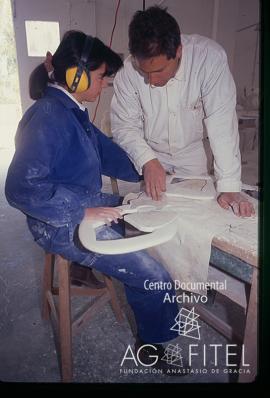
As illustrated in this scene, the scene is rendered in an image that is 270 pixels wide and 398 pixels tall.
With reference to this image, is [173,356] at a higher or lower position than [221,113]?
lower

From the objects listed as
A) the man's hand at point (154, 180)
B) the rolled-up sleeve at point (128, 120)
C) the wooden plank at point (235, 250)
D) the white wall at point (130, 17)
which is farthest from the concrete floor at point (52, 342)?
the white wall at point (130, 17)

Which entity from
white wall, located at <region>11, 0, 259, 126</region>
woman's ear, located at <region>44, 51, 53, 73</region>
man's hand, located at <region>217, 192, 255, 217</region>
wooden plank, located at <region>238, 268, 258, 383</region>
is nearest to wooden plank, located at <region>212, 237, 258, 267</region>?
wooden plank, located at <region>238, 268, 258, 383</region>

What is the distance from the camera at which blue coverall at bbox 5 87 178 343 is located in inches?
33.0

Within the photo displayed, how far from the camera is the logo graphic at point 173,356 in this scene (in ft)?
3.54

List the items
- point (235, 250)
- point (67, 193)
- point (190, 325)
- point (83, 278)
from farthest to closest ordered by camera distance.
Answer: point (83, 278), point (190, 325), point (67, 193), point (235, 250)

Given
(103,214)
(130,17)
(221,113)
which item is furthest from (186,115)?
(130,17)

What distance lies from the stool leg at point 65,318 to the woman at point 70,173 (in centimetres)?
5

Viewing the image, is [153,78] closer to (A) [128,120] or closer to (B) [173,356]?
(A) [128,120]

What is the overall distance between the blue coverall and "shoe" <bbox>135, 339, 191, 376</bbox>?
6 cm

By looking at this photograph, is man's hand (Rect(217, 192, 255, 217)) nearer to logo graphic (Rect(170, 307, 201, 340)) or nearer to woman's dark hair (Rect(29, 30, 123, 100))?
logo graphic (Rect(170, 307, 201, 340))

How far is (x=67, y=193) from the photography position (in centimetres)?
90

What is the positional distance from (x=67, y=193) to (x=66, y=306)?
14.4 inches

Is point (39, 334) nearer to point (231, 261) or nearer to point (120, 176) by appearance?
point (120, 176)

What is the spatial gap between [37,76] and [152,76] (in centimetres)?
38
